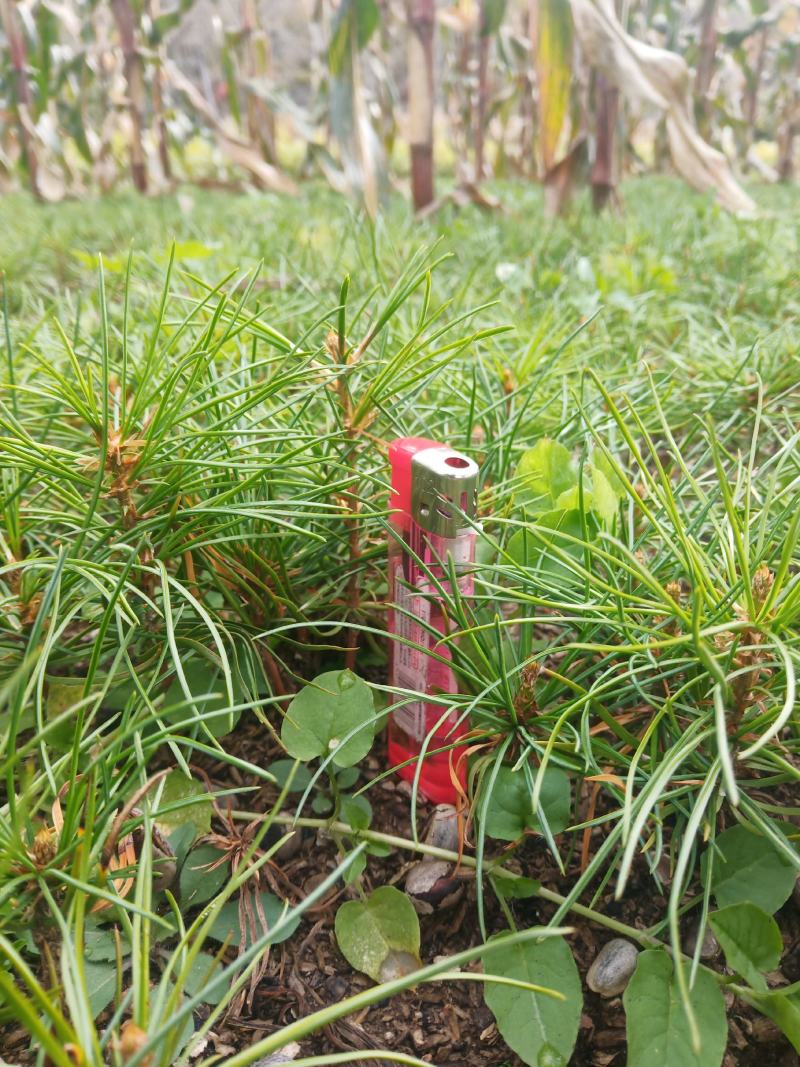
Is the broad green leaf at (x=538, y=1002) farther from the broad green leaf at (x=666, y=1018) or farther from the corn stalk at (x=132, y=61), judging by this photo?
the corn stalk at (x=132, y=61)

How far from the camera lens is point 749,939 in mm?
397

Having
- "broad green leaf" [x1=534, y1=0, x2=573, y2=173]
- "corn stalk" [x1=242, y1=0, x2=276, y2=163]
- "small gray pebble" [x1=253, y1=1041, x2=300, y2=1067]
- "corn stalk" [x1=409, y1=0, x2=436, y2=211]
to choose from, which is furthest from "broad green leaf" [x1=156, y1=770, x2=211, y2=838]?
"corn stalk" [x1=242, y1=0, x2=276, y2=163]

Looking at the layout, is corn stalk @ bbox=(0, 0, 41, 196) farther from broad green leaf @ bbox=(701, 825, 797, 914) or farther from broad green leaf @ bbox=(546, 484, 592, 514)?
broad green leaf @ bbox=(701, 825, 797, 914)

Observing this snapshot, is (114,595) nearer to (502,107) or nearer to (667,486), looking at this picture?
(667,486)

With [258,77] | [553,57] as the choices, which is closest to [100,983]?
[553,57]

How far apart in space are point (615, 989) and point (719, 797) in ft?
0.45

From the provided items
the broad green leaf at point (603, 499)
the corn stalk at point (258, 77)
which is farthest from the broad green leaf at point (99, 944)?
the corn stalk at point (258, 77)

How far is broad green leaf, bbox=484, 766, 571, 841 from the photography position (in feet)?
1.48

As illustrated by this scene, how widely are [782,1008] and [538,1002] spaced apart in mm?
121

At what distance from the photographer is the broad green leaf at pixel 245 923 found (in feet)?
1.49

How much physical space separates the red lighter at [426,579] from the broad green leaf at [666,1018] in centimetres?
15

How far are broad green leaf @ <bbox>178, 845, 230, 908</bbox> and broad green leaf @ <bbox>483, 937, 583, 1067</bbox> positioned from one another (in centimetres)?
17

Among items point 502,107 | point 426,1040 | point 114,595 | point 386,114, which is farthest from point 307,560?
point 386,114

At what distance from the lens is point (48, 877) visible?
36 cm
